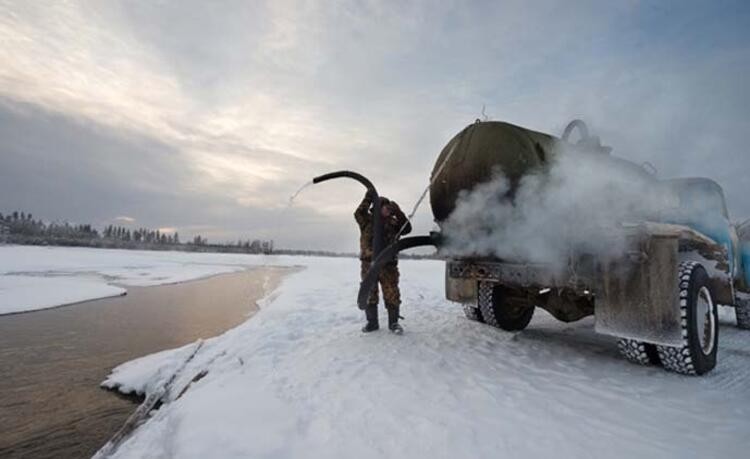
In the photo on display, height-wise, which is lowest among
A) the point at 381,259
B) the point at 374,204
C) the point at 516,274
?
the point at 516,274

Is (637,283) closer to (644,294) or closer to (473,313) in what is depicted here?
(644,294)

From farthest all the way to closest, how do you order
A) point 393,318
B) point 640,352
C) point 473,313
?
point 473,313
point 393,318
point 640,352

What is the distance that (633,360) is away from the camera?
4.06 meters

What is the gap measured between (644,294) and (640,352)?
78 centimetres

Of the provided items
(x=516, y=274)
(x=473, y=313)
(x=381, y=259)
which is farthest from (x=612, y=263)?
(x=473, y=313)

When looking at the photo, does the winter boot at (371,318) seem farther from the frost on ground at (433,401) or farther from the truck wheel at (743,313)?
the truck wheel at (743,313)

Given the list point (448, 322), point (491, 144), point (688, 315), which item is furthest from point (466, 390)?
point (448, 322)

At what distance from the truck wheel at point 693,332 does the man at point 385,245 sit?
292 cm

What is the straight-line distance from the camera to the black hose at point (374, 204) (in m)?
5.14

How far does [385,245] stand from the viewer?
17.3ft

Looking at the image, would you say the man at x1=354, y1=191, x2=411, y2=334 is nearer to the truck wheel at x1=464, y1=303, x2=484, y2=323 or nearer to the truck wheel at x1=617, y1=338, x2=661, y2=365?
the truck wheel at x1=464, y1=303, x2=484, y2=323

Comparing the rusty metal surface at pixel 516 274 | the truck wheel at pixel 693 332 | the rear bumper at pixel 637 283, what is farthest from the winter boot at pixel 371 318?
the truck wheel at pixel 693 332

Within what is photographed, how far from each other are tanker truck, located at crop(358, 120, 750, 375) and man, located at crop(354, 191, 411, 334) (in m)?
0.49

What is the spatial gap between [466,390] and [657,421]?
4.27 feet
